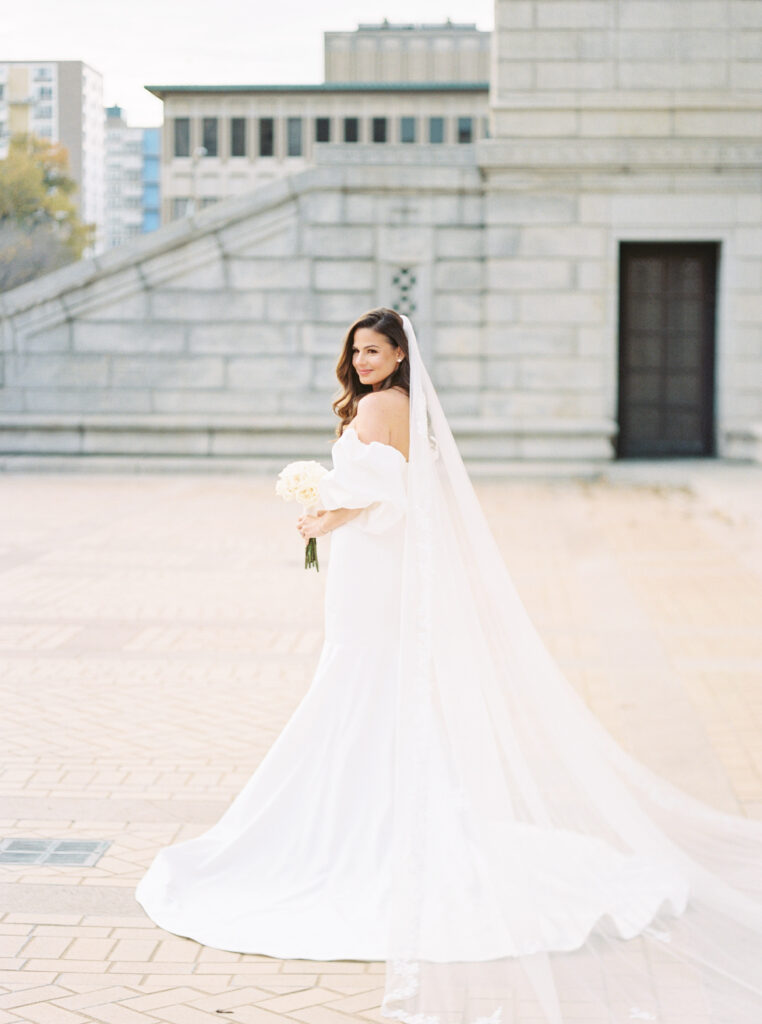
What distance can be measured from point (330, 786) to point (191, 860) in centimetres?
56

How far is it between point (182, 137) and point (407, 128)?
15272 mm

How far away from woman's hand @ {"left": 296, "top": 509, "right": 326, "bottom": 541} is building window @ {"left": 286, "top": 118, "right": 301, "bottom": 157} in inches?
3611

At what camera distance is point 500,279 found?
19922 millimetres

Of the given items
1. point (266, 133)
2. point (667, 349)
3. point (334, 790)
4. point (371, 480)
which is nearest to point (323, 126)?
point (266, 133)

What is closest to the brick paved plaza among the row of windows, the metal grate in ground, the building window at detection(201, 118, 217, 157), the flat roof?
the metal grate in ground

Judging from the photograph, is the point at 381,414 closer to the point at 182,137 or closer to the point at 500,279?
the point at 500,279

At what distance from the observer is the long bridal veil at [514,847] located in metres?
3.82

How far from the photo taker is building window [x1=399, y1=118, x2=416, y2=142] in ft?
295

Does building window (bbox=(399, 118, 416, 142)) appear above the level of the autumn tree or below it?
above

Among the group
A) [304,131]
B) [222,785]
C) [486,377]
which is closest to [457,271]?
[486,377]

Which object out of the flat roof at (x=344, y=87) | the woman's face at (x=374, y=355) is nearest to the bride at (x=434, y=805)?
the woman's face at (x=374, y=355)

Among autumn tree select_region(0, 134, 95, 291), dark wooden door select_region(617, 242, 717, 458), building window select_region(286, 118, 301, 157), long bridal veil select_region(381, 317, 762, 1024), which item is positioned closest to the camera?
long bridal veil select_region(381, 317, 762, 1024)

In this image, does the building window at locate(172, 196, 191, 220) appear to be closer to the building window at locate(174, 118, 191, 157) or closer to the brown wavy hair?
the building window at locate(174, 118, 191, 157)

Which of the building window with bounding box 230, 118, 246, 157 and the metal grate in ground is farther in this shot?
the building window with bounding box 230, 118, 246, 157
